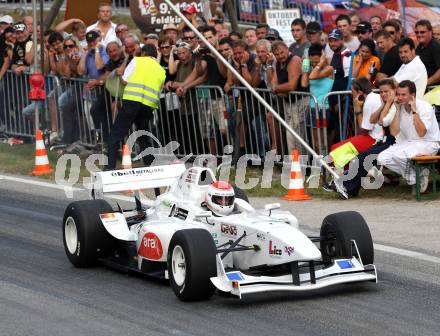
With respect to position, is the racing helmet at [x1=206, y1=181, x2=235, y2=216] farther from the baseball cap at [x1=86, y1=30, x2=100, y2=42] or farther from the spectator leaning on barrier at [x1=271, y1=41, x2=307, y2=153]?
the baseball cap at [x1=86, y1=30, x2=100, y2=42]

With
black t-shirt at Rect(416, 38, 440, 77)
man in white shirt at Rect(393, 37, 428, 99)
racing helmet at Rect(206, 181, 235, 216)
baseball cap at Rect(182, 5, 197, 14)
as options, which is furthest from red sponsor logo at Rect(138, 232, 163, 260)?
baseball cap at Rect(182, 5, 197, 14)

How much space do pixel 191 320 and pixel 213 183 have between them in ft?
6.03

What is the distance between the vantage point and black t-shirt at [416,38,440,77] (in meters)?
14.5

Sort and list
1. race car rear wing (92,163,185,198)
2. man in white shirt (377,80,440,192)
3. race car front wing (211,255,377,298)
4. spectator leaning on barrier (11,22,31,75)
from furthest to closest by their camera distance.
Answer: spectator leaning on barrier (11,22,31,75) < man in white shirt (377,80,440,192) < race car rear wing (92,163,185,198) < race car front wing (211,255,377,298)

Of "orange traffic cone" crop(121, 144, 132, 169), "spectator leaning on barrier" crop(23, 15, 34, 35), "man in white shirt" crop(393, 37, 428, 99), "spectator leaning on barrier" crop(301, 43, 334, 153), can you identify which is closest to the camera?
"man in white shirt" crop(393, 37, 428, 99)

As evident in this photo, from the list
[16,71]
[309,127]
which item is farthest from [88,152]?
[309,127]

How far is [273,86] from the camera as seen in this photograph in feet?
51.6

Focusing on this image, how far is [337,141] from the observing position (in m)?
15.2

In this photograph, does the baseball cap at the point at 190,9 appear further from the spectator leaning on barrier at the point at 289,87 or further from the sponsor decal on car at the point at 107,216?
the sponsor decal on car at the point at 107,216

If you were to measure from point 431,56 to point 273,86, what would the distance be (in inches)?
90.5

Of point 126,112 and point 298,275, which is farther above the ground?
point 126,112

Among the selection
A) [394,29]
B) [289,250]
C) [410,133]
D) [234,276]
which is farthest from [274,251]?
[394,29]

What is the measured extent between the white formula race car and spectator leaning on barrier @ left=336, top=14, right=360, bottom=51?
5492mm

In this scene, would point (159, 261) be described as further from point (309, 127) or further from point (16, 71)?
point (16, 71)
